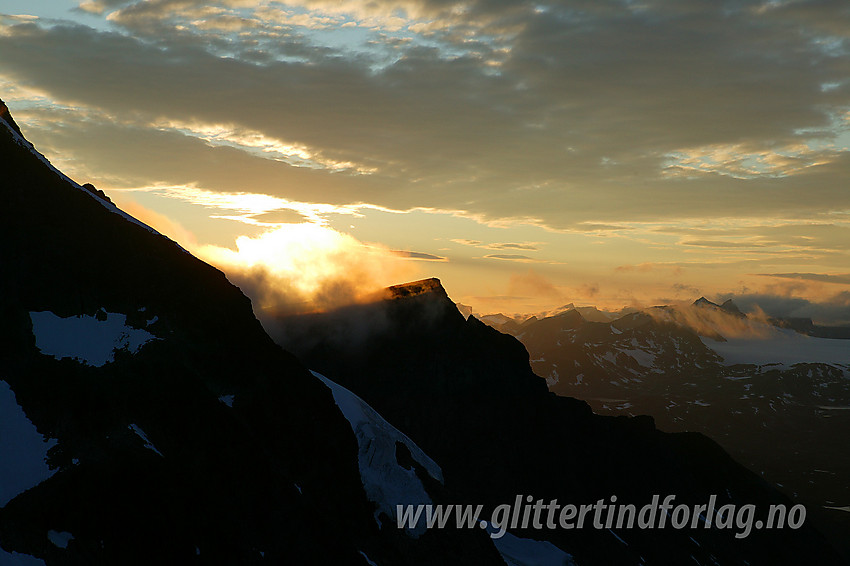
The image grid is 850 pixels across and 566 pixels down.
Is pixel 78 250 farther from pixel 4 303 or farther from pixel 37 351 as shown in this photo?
pixel 37 351

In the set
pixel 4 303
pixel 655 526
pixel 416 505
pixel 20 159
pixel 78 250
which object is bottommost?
pixel 655 526

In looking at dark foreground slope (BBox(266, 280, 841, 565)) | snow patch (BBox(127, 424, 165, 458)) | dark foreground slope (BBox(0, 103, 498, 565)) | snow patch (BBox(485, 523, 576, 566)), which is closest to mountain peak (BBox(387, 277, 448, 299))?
dark foreground slope (BBox(266, 280, 841, 565))

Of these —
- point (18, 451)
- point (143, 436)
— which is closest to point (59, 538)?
point (18, 451)

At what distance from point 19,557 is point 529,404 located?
436 ft

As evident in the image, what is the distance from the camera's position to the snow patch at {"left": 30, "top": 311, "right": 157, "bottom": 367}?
49.8m

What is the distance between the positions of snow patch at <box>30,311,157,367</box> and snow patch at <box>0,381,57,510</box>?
5.49 metres

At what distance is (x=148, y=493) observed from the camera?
1759 inches

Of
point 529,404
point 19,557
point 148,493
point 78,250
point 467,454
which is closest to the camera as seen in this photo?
point 19,557

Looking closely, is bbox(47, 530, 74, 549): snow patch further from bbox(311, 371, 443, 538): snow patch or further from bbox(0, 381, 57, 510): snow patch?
bbox(311, 371, 443, 538): snow patch

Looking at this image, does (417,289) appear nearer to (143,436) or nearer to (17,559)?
(143,436)

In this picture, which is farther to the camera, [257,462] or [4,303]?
[257,462]

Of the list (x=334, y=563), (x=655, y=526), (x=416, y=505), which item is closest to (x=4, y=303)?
(x=334, y=563)

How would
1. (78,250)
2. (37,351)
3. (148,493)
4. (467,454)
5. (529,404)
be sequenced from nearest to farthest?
(148,493) → (37,351) → (78,250) → (467,454) → (529,404)

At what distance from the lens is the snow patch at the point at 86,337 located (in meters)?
49.8
